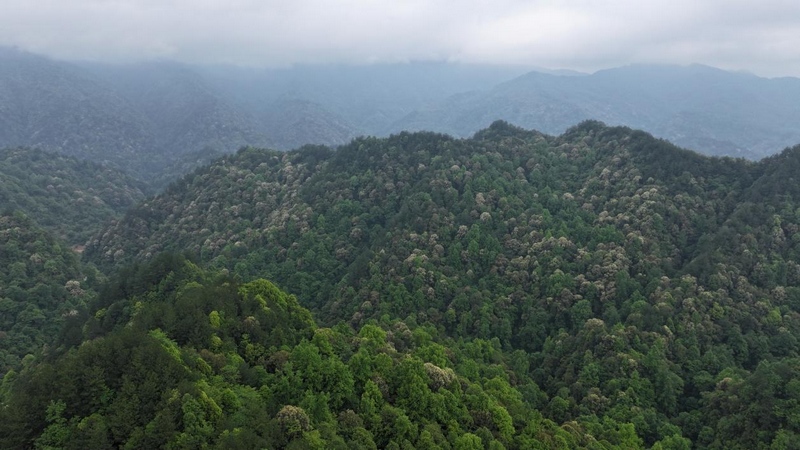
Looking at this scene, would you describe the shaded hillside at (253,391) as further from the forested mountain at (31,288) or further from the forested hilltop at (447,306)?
the forested mountain at (31,288)

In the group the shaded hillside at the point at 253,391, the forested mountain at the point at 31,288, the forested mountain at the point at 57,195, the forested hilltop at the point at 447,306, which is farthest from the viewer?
the forested mountain at the point at 57,195

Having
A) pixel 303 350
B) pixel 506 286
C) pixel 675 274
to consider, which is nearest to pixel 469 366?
pixel 303 350

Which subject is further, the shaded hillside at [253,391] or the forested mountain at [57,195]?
the forested mountain at [57,195]

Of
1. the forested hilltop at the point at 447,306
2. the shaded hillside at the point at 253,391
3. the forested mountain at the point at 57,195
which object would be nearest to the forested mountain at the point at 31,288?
the forested hilltop at the point at 447,306

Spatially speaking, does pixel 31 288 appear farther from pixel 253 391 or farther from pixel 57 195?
pixel 57 195

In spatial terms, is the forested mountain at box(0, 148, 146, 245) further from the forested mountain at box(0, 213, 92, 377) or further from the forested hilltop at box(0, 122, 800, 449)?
the forested mountain at box(0, 213, 92, 377)

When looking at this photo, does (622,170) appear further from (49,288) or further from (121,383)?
(49,288)

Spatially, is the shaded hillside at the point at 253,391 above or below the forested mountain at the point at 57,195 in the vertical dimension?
above
